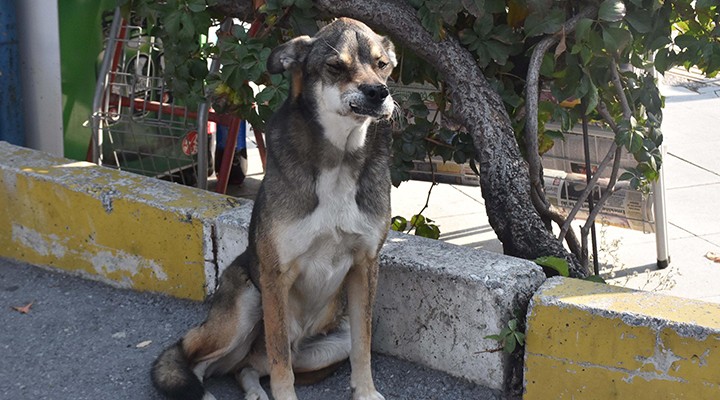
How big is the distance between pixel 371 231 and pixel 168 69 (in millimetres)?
1737

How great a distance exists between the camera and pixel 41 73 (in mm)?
5871

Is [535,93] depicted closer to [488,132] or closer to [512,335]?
[488,132]

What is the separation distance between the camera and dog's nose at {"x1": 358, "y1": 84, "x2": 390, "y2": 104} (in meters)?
3.27

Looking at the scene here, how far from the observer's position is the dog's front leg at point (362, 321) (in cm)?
364

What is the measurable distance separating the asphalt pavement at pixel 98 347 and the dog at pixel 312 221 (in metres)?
0.20

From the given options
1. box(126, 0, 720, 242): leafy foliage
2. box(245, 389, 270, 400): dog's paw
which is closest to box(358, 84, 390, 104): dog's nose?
box(126, 0, 720, 242): leafy foliage

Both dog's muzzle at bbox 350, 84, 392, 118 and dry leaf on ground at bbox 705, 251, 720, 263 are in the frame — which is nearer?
dog's muzzle at bbox 350, 84, 392, 118

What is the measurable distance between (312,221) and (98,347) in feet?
4.35

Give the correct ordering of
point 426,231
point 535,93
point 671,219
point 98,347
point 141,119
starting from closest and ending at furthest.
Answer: point 535,93 → point 98,347 → point 426,231 → point 141,119 → point 671,219

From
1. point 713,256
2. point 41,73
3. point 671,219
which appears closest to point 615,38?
point 713,256

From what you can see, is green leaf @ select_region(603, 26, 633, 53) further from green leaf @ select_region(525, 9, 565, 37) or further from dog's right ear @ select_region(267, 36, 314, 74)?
dog's right ear @ select_region(267, 36, 314, 74)

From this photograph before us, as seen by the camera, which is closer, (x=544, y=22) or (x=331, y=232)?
(x=331, y=232)

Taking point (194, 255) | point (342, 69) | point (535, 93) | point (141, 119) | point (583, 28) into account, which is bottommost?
point (194, 255)

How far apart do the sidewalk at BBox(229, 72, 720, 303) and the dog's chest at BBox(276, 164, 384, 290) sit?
2.18 meters
